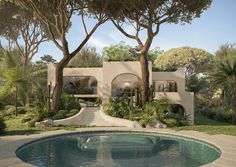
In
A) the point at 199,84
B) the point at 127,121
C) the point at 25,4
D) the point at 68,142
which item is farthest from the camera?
the point at 199,84

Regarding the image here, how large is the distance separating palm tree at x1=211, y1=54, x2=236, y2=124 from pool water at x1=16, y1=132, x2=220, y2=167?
11503 millimetres

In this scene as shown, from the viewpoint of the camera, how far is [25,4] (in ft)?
82.1

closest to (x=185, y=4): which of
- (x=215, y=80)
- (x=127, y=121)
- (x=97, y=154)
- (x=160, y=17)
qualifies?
(x=160, y=17)

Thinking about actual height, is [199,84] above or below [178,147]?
above

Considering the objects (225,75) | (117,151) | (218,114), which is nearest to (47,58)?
(218,114)

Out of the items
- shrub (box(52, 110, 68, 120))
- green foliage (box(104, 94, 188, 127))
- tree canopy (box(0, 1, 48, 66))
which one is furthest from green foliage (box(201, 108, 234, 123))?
tree canopy (box(0, 1, 48, 66))

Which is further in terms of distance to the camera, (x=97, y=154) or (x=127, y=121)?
(x=127, y=121)

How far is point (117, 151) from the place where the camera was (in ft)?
44.2

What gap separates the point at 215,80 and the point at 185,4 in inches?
274

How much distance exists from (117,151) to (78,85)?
21297 mm

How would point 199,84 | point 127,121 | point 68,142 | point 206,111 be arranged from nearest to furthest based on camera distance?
point 68,142
point 127,121
point 206,111
point 199,84

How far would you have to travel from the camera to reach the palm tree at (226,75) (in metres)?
26.3

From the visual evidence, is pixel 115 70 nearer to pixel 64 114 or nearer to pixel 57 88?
pixel 57 88

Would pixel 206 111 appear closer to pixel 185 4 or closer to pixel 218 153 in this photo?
pixel 185 4
